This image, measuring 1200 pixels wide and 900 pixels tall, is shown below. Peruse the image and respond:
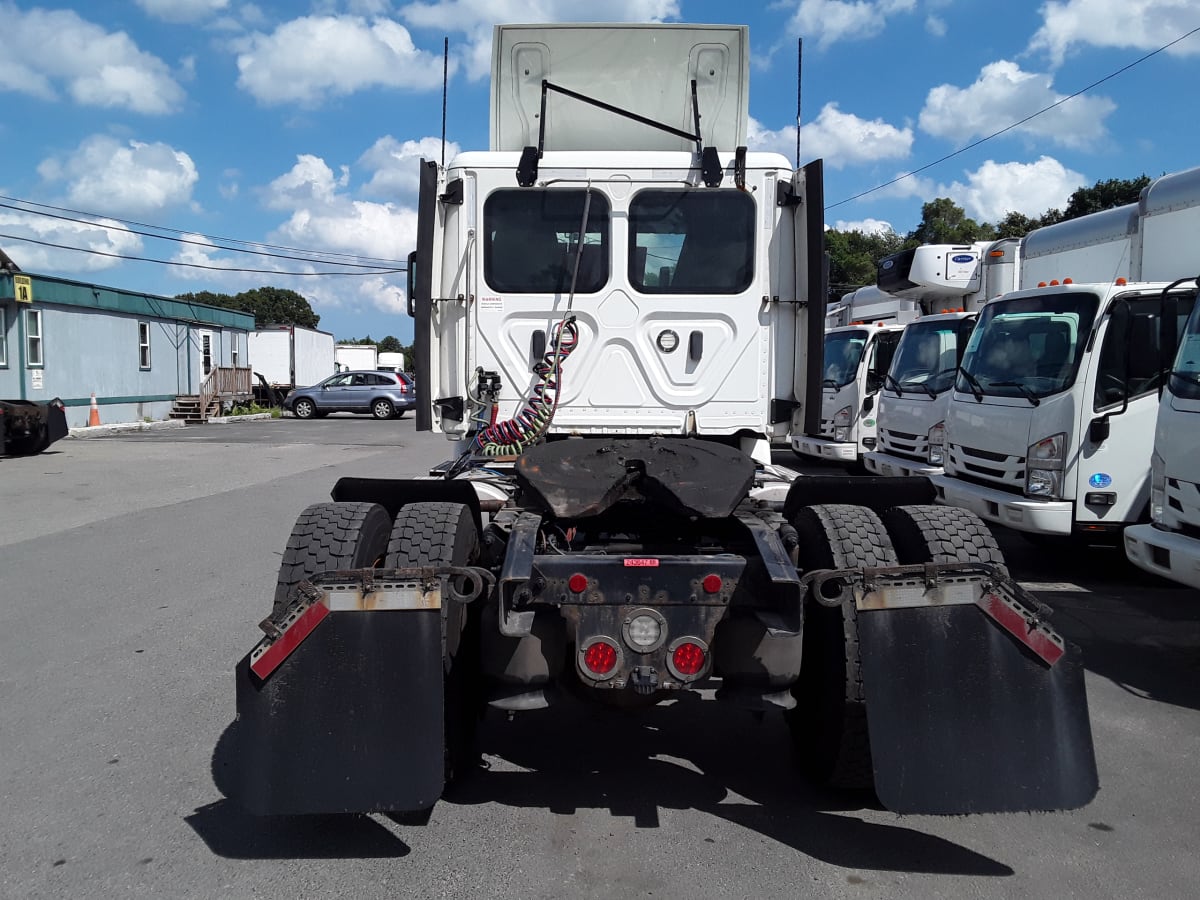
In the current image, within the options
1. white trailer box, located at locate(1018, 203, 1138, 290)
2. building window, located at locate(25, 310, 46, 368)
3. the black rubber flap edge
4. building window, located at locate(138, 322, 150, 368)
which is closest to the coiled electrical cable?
the black rubber flap edge

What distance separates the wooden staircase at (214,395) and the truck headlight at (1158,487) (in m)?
28.9

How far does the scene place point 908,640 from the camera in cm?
328

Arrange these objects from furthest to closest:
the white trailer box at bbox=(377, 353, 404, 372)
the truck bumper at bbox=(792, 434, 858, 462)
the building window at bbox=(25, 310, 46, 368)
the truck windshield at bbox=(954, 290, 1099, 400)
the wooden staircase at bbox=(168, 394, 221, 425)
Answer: the white trailer box at bbox=(377, 353, 404, 372), the wooden staircase at bbox=(168, 394, 221, 425), the building window at bbox=(25, 310, 46, 368), the truck bumper at bbox=(792, 434, 858, 462), the truck windshield at bbox=(954, 290, 1099, 400)

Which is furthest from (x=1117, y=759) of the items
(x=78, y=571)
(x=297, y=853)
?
(x=78, y=571)

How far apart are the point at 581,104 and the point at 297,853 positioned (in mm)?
4202

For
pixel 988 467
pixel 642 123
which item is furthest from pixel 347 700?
pixel 988 467

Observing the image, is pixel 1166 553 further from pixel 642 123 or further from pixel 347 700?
pixel 347 700

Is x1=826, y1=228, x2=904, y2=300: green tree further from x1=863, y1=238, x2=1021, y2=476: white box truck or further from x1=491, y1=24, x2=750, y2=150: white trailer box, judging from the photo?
x1=491, y1=24, x2=750, y2=150: white trailer box

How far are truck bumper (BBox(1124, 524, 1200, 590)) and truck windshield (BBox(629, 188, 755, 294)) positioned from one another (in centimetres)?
295

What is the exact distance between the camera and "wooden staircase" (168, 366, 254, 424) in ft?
99.9

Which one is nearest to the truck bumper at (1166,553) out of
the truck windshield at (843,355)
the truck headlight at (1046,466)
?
the truck headlight at (1046,466)

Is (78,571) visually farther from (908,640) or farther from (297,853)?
(908,640)

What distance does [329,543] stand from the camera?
3.71 m

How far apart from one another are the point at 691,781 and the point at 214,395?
3075 cm
